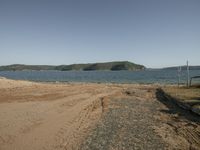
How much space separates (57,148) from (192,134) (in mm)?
5667

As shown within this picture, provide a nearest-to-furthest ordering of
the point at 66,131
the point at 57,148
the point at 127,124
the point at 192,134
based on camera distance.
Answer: the point at 57,148 → the point at 192,134 → the point at 66,131 → the point at 127,124

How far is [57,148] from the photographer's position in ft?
30.2

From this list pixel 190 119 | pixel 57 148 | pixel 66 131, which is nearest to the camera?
pixel 57 148

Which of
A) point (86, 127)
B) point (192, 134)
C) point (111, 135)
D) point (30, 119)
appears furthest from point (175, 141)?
point (30, 119)

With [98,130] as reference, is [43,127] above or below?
below

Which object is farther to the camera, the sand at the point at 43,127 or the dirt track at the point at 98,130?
the sand at the point at 43,127

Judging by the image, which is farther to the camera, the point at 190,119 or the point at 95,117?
the point at 95,117

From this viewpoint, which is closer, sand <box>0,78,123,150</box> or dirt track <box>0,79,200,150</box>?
dirt track <box>0,79,200,150</box>

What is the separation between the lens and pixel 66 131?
1155 cm

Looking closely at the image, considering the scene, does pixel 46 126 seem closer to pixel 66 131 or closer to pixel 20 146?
pixel 66 131

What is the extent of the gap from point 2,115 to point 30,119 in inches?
93.5

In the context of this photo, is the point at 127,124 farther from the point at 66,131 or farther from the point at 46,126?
the point at 46,126

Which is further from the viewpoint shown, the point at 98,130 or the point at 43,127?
the point at 43,127

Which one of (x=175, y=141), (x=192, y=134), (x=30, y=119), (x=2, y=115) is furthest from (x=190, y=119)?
(x=2, y=115)
